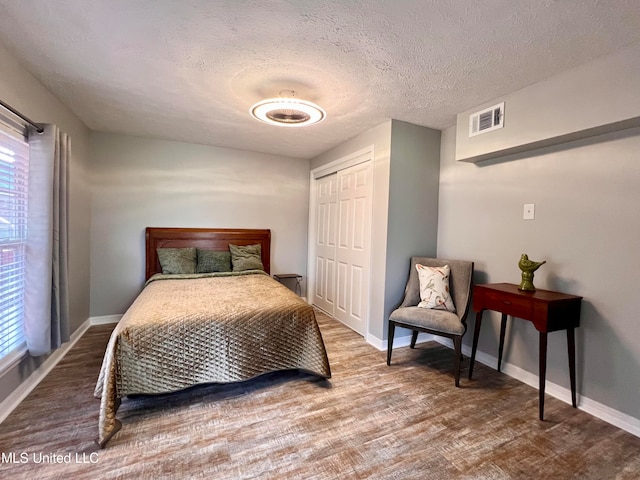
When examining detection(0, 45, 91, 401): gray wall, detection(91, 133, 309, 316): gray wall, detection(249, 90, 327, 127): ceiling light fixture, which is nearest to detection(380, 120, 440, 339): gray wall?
detection(249, 90, 327, 127): ceiling light fixture

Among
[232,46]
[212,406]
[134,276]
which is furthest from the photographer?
[134,276]

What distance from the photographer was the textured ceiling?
1452 mm

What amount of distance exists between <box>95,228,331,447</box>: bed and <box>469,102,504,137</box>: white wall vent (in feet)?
6.83

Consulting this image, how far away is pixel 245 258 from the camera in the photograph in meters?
3.75

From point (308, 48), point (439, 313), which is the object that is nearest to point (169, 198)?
point (308, 48)

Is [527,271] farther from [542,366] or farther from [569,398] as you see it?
[569,398]

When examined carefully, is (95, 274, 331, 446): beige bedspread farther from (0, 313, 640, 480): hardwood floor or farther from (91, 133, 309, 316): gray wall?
(91, 133, 309, 316): gray wall

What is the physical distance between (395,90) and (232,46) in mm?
1225

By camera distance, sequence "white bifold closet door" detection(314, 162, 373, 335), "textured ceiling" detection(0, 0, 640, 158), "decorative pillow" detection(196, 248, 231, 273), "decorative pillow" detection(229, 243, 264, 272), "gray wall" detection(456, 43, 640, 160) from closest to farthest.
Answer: "textured ceiling" detection(0, 0, 640, 158), "gray wall" detection(456, 43, 640, 160), "white bifold closet door" detection(314, 162, 373, 335), "decorative pillow" detection(196, 248, 231, 273), "decorative pillow" detection(229, 243, 264, 272)

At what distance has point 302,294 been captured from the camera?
4574mm

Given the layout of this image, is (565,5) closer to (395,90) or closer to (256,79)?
(395,90)

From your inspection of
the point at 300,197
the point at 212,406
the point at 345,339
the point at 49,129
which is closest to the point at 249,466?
the point at 212,406

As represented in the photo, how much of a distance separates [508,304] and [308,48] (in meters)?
2.21

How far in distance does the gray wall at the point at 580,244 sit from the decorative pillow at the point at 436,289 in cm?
36
